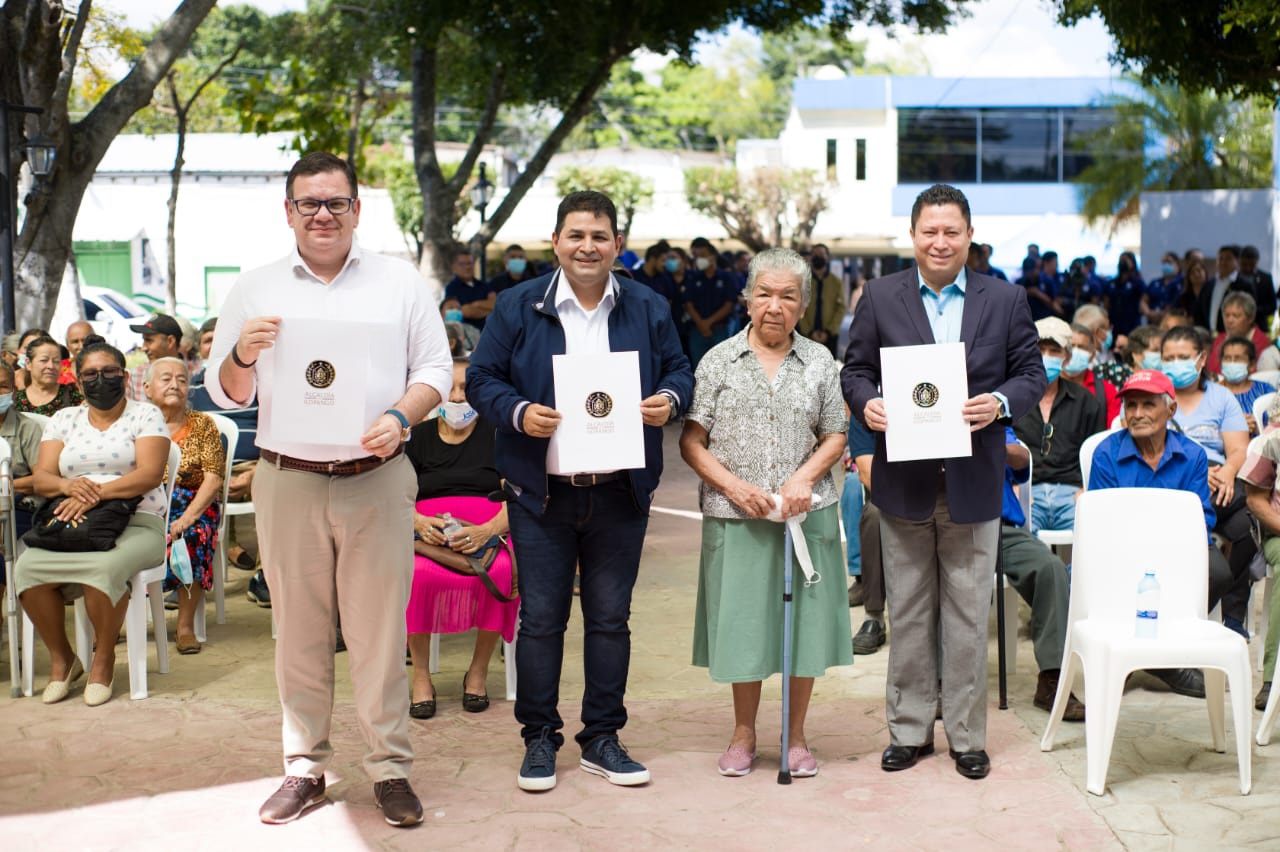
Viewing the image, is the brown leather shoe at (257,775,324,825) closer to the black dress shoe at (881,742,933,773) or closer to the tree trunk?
the black dress shoe at (881,742,933,773)

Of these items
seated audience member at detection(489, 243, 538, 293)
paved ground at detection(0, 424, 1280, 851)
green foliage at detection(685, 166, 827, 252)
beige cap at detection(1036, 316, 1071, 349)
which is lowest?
paved ground at detection(0, 424, 1280, 851)

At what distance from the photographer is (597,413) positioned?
4.98m

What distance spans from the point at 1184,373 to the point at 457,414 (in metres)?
3.71

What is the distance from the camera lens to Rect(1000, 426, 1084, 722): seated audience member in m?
6.26

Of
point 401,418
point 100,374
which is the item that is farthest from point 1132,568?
point 100,374

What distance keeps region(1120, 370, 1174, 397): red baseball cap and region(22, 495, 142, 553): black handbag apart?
449cm

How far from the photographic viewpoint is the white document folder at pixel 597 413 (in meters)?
4.98

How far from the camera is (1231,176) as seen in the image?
39.8 m

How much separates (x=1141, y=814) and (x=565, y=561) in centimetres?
214

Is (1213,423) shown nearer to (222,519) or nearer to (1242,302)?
(1242,302)

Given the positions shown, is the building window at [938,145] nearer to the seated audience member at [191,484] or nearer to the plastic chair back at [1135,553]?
the seated audience member at [191,484]

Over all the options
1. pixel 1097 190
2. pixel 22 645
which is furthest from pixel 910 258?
pixel 22 645

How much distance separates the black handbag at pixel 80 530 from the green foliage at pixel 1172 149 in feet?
124

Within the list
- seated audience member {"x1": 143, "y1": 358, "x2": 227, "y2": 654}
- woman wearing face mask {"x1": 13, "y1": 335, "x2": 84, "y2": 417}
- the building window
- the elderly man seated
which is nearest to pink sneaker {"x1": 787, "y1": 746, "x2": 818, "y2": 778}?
the elderly man seated
